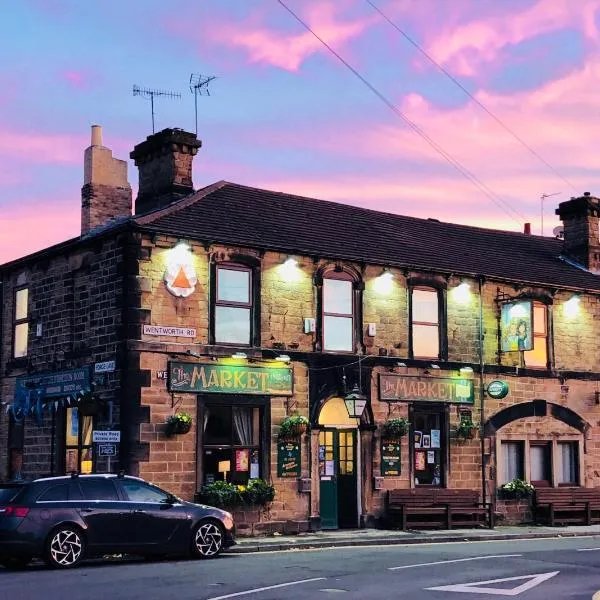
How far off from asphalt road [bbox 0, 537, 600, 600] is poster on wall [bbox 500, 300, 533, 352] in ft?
25.8

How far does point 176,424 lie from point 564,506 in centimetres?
1157

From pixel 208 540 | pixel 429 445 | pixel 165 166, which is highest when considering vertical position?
pixel 165 166

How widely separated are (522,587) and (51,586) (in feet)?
20.4

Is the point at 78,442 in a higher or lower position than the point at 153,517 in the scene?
higher

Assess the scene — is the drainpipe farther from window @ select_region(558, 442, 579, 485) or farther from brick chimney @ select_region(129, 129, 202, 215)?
brick chimney @ select_region(129, 129, 202, 215)

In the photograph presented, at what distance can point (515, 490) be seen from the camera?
27.1 metres

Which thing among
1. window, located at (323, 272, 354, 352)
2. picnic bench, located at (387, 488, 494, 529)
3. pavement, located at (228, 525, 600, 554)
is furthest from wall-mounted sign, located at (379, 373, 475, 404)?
pavement, located at (228, 525, 600, 554)

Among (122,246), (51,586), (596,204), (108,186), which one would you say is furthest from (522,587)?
(596,204)

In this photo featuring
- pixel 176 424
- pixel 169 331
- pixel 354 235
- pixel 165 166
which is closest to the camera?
pixel 176 424

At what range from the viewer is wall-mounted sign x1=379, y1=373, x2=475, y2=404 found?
82.4ft

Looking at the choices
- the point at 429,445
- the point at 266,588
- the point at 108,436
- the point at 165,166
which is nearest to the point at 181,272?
the point at 108,436

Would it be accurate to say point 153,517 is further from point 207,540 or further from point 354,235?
point 354,235

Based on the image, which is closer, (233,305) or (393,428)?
(233,305)

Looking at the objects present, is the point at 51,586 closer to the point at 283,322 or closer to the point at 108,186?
the point at 283,322
